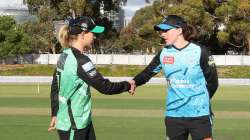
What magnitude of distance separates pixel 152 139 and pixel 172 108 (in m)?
5.67

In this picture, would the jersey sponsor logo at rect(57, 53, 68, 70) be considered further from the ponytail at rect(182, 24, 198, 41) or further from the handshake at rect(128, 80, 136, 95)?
the ponytail at rect(182, 24, 198, 41)

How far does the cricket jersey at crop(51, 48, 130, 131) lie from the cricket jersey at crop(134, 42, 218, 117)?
836mm

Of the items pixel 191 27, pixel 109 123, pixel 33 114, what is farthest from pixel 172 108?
pixel 33 114

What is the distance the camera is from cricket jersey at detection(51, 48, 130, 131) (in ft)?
18.9

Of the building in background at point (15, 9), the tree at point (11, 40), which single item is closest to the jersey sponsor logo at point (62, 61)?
Result: the tree at point (11, 40)

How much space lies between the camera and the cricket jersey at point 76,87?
5770 mm

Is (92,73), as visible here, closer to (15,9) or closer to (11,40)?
(11,40)

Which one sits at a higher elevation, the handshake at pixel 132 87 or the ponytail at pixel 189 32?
the ponytail at pixel 189 32

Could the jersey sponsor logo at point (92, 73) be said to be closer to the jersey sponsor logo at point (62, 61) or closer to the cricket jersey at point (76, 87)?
the cricket jersey at point (76, 87)

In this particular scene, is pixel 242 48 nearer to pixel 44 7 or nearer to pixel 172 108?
pixel 44 7

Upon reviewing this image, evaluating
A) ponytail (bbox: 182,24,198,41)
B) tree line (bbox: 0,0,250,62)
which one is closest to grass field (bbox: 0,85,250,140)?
ponytail (bbox: 182,24,198,41)

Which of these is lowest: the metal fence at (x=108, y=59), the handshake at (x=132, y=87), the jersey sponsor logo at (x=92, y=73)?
the metal fence at (x=108, y=59)

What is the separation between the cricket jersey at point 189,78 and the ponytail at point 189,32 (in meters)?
0.10

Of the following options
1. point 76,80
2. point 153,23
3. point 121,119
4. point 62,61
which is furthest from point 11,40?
point 76,80
